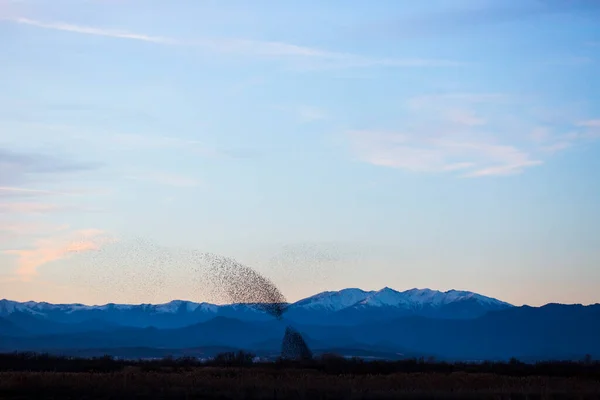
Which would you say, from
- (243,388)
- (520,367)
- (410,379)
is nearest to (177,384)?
(243,388)

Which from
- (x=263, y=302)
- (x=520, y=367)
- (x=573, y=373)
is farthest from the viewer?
(x=263, y=302)

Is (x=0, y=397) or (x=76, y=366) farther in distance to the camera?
(x=76, y=366)

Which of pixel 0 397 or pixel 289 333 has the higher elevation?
pixel 289 333

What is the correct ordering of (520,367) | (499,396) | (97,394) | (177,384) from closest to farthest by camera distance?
(499,396) → (97,394) → (177,384) → (520,367)

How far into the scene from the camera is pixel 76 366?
75.4 m

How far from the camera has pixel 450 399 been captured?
139 feet

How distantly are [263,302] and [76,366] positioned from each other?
629 inches

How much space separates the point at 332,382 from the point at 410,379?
580 centimetres

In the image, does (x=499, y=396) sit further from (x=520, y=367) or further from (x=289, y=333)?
(x=289, y=333)

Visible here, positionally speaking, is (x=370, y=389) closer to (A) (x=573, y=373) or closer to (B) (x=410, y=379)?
(B) (x=410, y=379)

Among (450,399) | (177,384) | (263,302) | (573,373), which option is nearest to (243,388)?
(177,384)

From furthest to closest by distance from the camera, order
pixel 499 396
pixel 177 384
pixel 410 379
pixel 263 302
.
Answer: pixel 263 302 → pixel 410 379 → pixel 177 384 → pixel 499 396

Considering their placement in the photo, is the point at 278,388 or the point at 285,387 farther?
the point at 285,387

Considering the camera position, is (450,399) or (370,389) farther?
(370,389)
